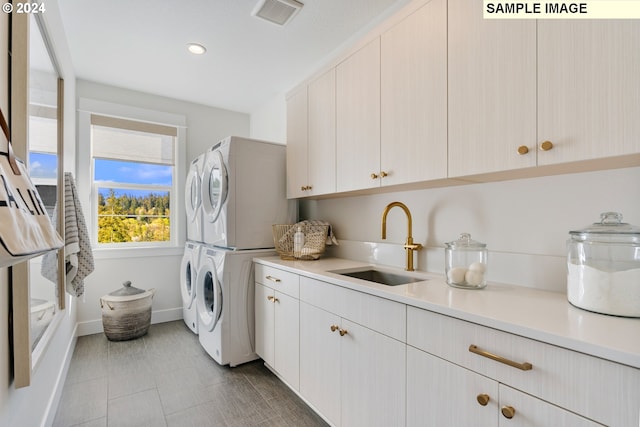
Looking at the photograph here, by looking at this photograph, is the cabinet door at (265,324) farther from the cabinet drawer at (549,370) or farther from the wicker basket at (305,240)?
the cabinet drawer at (549,370)

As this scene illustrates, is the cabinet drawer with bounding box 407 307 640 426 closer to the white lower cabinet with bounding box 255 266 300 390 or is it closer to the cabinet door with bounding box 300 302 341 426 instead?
the cabinet door with bounding box 300 302 341 426

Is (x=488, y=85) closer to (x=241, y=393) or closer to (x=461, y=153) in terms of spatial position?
(x=461, y=153)

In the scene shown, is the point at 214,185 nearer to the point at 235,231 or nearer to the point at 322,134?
the point at 235,231

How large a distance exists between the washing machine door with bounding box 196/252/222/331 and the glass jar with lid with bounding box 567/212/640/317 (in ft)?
7.13

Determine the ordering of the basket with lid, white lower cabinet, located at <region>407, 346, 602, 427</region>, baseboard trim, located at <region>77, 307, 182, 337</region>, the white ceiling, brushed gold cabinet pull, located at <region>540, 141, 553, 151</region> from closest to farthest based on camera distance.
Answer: white lower cabinet, located at <region>407, 346, 602, 427</region>, brushed gold cabinet pull, located at <region>540, 141, 553, 151</region>, the white ceiling, the basket with lid, baseboard trim, located at <region>77, 307, 182, 337</region>

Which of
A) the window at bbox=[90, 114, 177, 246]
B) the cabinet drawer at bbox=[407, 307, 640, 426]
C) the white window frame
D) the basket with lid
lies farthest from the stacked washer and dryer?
the cabinet drawer at bbox=[407, 307, 640, 426]

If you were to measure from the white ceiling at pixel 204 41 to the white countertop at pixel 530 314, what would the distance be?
1858 mm

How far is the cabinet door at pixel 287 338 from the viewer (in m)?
1.95

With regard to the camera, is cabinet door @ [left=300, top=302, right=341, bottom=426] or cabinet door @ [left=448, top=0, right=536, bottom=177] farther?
cabinet door @ [left=300, top=302, right=341, bottom=426]

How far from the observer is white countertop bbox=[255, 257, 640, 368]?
0.75 meters

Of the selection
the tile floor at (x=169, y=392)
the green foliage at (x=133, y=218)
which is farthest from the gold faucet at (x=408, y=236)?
the green foliage at (x=133, y=218)

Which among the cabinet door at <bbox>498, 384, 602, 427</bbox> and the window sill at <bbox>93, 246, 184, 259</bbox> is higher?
the window sill at <bbox>93, 246, 184, 259</bbox>

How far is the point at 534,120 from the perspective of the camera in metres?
1.14

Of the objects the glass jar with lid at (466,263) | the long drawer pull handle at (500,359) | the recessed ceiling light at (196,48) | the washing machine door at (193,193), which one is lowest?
the long drawer pull handle at (500,359)
